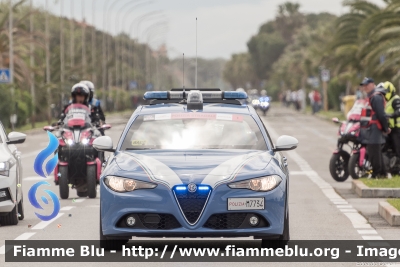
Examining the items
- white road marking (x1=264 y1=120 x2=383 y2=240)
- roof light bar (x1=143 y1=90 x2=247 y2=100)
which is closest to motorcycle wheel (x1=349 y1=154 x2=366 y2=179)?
white road marking (x1=264 y1=120 x2=383 y2=240)

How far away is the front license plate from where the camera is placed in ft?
35.9

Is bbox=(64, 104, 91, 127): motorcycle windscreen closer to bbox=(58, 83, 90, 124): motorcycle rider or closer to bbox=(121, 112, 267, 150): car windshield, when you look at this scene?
bbox=(58, 83, 90, 124): motorcycle rider

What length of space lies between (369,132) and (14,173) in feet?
27.0

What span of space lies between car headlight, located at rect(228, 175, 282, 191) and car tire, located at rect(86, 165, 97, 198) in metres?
7.60

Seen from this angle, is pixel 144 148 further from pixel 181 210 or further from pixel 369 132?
pixel 369 132

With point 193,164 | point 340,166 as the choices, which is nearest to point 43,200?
point 340,166

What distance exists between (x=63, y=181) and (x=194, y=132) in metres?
6.85

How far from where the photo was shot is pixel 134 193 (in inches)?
432

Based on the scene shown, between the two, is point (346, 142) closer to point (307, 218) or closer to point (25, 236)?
point (307, 218)

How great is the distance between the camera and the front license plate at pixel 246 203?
1094 cm

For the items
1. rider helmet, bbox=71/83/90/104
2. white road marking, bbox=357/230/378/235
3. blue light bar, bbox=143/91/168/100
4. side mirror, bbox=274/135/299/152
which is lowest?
white road marking, bbox=357/230/378/235

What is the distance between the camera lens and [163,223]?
1101 centimetres
